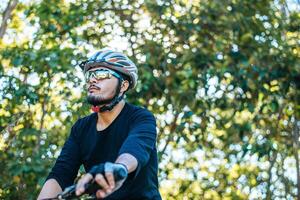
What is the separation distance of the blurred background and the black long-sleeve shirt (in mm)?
4793

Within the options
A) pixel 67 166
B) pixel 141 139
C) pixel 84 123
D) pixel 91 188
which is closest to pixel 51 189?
pixel 67 166

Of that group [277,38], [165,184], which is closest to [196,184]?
[165,184]

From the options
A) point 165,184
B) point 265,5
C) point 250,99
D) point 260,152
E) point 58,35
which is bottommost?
point 165,184

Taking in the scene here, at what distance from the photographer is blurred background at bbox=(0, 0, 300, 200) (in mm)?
9164

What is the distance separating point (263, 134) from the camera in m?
10.6

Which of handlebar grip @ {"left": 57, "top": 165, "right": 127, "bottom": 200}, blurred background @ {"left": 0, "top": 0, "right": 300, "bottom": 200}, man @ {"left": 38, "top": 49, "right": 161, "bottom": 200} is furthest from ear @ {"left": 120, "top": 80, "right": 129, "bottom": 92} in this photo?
blurred background @ {"left": 0, "top": 0, "right": 300, "bottom": 200}

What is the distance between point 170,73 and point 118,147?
6.09 m

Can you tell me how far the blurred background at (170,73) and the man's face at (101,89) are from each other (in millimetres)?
4957

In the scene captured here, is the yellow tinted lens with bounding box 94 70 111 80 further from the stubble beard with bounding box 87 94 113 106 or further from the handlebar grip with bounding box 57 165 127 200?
the handlebar grip with bounding box 57 165 127 200

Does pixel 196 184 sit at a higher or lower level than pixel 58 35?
lower

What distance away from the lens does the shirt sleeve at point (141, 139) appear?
10.4ft

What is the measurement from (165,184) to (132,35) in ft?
10.4

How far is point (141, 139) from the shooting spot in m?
3.36

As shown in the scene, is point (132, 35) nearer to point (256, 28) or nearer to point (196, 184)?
point (256, 28)
